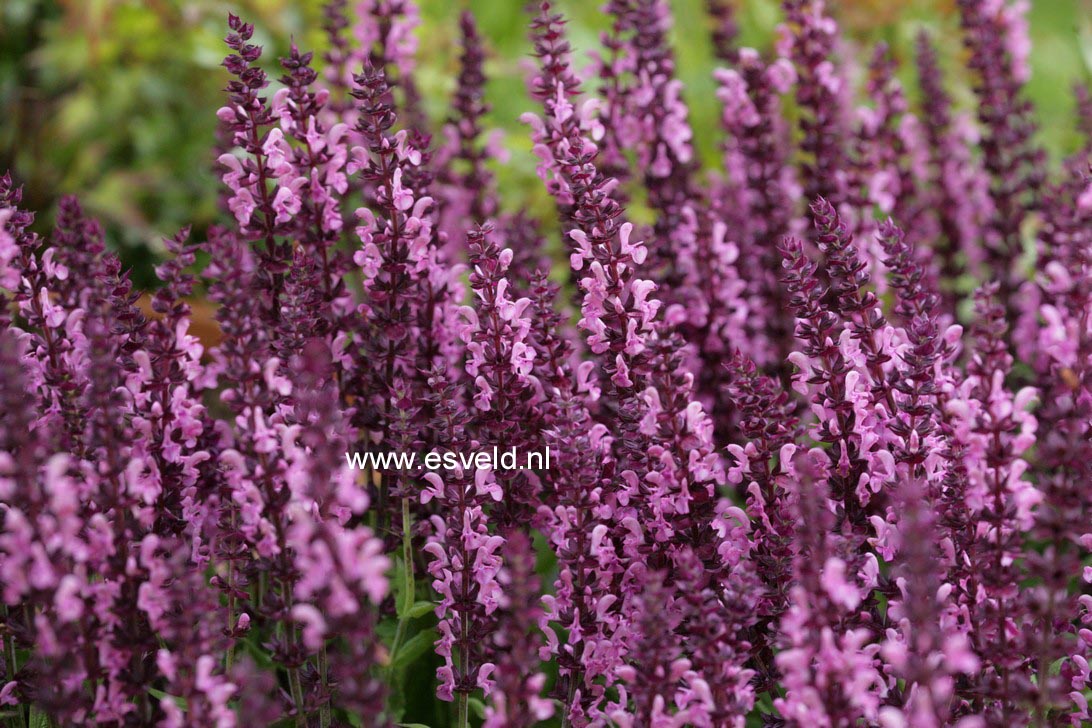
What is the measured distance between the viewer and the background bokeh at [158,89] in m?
5.38

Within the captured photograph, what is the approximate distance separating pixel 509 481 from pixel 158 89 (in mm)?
4543

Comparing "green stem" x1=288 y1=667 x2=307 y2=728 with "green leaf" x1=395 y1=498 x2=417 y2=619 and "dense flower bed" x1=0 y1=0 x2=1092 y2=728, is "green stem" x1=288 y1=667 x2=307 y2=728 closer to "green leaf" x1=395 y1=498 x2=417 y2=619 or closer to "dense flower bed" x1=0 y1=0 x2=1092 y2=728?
"dense flower bed" x1=0 y1=0 x2=1092 y2=728

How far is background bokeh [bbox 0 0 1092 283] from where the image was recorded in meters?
5.38

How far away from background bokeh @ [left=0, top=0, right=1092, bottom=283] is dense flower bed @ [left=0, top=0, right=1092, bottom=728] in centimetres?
275

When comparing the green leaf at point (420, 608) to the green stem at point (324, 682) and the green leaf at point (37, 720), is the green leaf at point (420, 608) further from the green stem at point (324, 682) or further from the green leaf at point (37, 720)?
the green leaf at point (37, 720)

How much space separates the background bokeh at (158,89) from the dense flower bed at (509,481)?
2.75 metres

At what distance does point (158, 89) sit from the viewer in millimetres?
5875

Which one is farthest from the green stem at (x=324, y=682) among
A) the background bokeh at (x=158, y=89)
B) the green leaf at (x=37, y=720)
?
the background bokeh at (x=158, y=89)

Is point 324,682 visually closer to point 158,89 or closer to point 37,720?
point 37,720

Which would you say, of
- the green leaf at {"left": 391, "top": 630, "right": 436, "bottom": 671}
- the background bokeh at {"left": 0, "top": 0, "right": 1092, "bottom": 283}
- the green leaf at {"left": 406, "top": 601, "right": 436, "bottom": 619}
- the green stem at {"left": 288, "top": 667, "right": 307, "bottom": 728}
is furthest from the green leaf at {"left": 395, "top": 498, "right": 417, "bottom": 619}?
the background bokeh at {"left": 0, "top": 0, "right": 1092, "bottom": 283}

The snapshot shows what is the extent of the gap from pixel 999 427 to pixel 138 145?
5215 millimetres

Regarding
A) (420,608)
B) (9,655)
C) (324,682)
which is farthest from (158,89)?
(324,682)

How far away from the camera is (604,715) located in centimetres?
202

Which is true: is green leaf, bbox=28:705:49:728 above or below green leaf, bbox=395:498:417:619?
below
